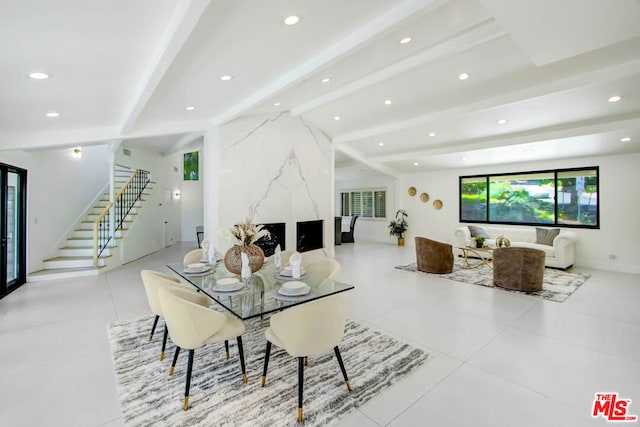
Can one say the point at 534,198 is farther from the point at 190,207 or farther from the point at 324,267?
the point at 190,207

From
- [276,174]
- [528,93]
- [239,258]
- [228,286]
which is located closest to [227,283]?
[228,286]

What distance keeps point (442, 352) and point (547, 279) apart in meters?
4.10

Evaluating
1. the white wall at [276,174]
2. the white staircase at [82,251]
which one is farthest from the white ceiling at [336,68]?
the white staircase at [82,251]

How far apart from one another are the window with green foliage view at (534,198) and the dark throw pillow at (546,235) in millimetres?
564

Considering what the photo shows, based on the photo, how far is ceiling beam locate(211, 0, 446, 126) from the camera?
2.36 meters

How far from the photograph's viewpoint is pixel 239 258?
9.79ft

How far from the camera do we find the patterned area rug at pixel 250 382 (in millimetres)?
1964

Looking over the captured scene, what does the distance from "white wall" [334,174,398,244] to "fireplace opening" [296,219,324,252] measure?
13.9 feet

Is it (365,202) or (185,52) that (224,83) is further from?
(365,202)

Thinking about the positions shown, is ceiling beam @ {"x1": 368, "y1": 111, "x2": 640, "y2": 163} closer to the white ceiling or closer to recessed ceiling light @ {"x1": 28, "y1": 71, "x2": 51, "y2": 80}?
the white ceiling

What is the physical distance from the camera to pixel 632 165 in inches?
240

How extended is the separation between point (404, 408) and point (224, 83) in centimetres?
378

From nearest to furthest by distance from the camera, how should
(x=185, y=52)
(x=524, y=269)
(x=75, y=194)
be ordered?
(x=185, y=52) → (x=524, y=269) → (x=75, y=194)

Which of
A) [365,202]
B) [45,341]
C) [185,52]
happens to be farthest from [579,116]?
[45,341]
